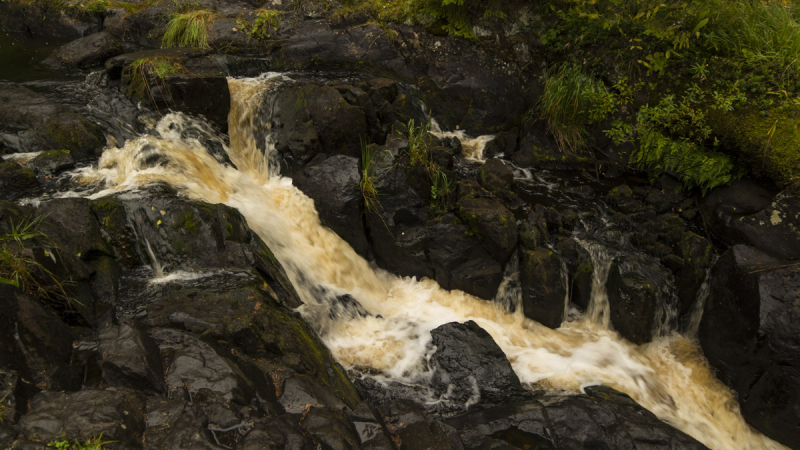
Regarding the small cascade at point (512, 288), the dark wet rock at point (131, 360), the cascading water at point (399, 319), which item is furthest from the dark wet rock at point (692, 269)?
the dark wet rock at point (131, 360)

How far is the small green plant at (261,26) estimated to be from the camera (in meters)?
9.74

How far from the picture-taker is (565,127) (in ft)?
27.1

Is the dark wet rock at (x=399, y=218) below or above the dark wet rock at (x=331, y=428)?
above


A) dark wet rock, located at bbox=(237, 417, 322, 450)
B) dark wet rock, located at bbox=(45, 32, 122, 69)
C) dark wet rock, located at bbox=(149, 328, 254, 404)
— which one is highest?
dark wet rock, located at bbox=(45, 32, 122, 69)

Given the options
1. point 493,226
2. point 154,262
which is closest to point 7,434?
point 154,262

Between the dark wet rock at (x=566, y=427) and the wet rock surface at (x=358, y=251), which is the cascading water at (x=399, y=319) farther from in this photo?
the dark wet rock at (x=566, y=427)

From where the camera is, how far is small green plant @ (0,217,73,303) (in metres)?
3.75

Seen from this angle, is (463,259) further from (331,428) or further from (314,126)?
(331,428)

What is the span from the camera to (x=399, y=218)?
6746 mm

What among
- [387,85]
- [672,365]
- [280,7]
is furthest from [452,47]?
[672,365]

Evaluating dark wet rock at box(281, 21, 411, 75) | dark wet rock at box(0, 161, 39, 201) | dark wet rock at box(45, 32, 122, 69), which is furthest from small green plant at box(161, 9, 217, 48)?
dark wet rock at box(0, 161, 39, 201)

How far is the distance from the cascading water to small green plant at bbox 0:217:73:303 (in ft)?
5.14

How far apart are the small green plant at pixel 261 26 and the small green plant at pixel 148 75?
2456mm

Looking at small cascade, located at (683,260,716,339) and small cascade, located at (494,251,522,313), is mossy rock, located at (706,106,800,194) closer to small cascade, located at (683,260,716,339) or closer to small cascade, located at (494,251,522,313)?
small cascade, located at (683,260,716,339)
